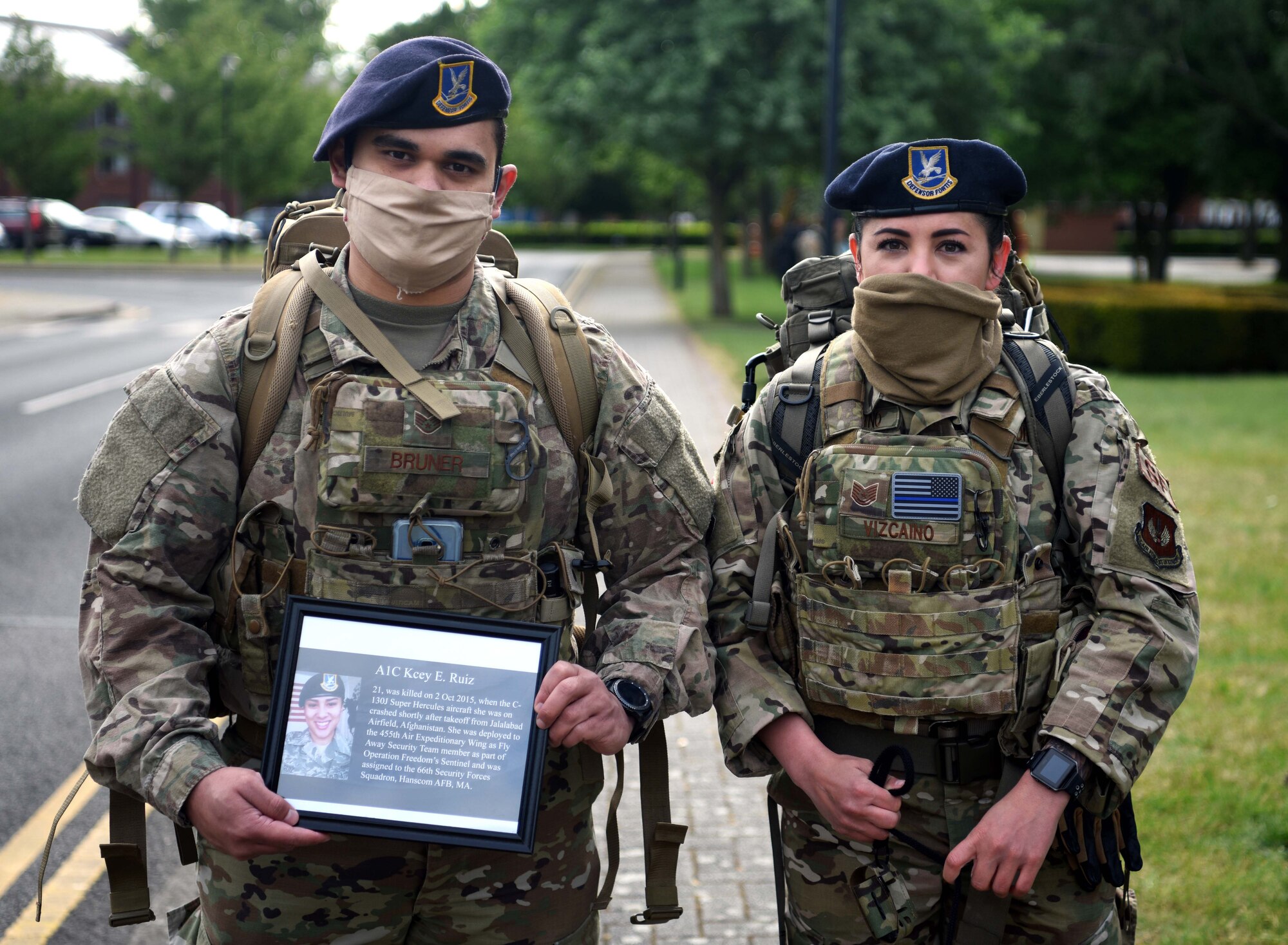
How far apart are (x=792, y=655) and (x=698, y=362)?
15.6m

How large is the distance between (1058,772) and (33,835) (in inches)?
137

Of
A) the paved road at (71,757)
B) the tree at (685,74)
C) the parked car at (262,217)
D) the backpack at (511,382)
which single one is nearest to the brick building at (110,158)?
the parked car at (262,217)

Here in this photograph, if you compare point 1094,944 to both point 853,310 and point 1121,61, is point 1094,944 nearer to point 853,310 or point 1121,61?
point 853,310

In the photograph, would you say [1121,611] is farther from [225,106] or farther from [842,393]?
[225,106]

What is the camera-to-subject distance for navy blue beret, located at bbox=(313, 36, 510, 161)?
2.20m

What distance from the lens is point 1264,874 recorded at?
4051 millimetres

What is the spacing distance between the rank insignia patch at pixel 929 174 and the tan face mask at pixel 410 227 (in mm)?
772

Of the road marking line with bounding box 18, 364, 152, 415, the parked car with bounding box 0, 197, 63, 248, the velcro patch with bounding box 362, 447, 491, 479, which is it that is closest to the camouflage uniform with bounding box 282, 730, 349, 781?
the velcro patch with bounding box 362, 447, 491, 479

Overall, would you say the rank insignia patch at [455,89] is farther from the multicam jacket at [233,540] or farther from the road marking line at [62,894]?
the road marking line at [62,894]

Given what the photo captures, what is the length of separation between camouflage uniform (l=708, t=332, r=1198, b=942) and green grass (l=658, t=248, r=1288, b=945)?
1.71 m

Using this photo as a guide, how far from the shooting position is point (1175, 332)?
62.1 feet

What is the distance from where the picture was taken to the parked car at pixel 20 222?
41119 millimetres

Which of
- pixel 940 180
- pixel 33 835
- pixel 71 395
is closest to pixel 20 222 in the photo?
pixel 71 395

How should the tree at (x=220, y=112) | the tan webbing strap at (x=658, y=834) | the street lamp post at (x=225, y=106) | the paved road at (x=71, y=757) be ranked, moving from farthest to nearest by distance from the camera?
1. the tree at (x=220, y=112)
2. the street lamp post at (x=225, y=106)
3. the paved road at (x=71, y=757)
4. the tan webbing strap at (x=658, y=834)
